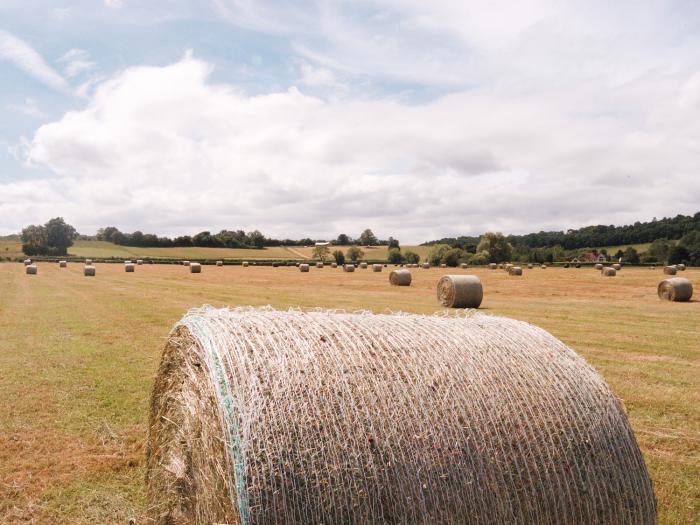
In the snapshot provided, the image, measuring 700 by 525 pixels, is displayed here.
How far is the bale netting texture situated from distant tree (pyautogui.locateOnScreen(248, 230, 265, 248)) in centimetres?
11255

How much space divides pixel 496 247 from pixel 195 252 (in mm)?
55095

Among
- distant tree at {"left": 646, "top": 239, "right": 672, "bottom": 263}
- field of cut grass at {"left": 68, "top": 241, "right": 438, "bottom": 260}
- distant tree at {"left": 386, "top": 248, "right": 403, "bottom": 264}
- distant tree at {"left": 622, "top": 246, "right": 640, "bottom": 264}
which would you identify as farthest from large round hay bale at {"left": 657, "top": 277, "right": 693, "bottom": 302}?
distant tree at {"left": 386, "top": 248, "right": 403, "bottom": 264}

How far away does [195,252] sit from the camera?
98.7 m

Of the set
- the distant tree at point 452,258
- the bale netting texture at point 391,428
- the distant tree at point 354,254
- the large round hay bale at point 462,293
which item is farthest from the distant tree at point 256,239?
the bale netting texture at point 391,428

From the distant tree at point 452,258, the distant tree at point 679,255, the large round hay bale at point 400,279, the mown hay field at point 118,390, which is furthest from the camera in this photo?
the distant tree at point 452,258

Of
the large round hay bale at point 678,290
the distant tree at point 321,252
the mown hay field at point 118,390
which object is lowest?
the mown hay field at point 118,390

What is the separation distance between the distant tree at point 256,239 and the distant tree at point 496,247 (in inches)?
1826

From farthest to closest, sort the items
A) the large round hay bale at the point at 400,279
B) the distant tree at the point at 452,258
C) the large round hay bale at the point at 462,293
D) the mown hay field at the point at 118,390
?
the distant tree at the point at 452,258
the large round hay bale at the point at 400,279
the large round hay bale at the point at 462,293
the mown hay field at the point at 118,390

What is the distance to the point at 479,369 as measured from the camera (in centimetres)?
446

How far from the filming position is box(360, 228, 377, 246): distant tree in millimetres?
133375

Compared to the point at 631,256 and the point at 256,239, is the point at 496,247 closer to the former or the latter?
the point at 631,256

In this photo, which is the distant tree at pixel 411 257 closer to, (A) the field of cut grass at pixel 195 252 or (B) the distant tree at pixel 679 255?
(A) the field of cut grass at pixel 195 252

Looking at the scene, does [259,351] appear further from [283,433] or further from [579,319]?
[579,319]

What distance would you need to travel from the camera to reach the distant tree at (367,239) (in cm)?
13338
